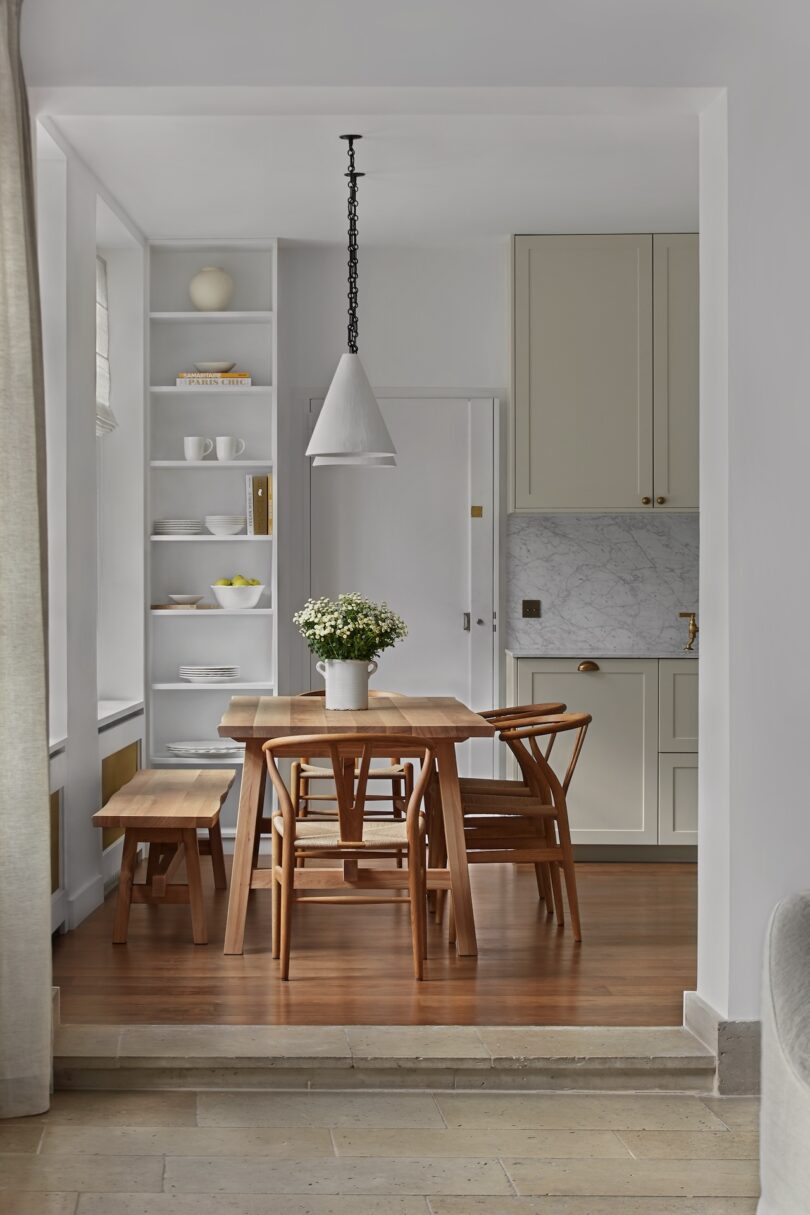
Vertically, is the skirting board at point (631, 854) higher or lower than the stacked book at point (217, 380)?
lower

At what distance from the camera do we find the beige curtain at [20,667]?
3.17 meters

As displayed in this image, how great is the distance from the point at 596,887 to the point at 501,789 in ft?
3.29

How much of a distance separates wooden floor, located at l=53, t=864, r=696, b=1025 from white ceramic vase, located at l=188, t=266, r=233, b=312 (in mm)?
2752

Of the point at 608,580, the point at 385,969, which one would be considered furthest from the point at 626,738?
the point at 385,969

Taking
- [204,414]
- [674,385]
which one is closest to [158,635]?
[204,414]

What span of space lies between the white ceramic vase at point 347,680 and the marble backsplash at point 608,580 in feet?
5.91

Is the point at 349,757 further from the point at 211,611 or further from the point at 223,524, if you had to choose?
the point at 223,524

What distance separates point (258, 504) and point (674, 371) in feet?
6.75

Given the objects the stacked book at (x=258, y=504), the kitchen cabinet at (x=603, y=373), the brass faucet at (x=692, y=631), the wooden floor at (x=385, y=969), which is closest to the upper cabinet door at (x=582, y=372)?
the kitchen cabinet at (x=603, y=373)

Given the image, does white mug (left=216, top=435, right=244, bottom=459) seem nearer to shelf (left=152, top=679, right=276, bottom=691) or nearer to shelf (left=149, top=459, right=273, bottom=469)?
shelf (left=149, top=459, right=273, bottom=469)

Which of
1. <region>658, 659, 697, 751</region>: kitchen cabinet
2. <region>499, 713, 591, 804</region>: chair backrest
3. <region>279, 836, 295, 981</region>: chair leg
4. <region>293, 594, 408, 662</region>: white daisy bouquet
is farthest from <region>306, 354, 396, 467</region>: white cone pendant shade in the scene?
<region>658, 659, 697, 751</region>: kitchen cabinet

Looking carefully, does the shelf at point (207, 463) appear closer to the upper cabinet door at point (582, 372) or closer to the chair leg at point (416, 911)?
the upper cabinet door at point (582, 372)

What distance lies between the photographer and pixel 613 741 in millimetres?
6113

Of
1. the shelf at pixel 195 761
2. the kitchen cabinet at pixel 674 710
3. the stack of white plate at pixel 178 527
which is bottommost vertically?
the shelf at pixel 195 761
